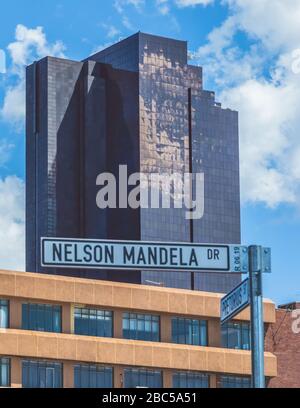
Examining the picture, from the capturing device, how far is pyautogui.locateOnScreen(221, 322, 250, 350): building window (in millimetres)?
84125

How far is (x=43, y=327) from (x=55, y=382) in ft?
13.1

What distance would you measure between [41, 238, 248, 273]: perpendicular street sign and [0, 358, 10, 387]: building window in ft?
191

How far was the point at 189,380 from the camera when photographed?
8219 centimetres

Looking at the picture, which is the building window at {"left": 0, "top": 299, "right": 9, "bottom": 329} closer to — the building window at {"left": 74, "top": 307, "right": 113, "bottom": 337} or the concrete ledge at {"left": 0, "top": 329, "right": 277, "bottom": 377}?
the concrete ledge at {"left": 0, "top": 329, "right": 277, "bottom": 377}

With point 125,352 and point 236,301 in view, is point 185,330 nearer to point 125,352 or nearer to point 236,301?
point 125,352

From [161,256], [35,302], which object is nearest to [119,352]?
[35,302]

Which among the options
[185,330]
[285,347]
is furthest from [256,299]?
[285,347]

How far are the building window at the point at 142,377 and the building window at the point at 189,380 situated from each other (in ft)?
4.60

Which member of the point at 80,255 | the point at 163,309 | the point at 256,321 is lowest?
the point at 256,321

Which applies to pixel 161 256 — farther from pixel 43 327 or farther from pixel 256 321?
pixel 43 327

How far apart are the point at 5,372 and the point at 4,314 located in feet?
13.0

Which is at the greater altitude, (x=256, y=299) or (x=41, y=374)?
(x=41, y=374)

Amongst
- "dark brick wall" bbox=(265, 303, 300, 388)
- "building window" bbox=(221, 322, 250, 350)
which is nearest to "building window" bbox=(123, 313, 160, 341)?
"building window" bbox=(221, 322, 250, 350)

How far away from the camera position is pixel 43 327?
76.4 metres
